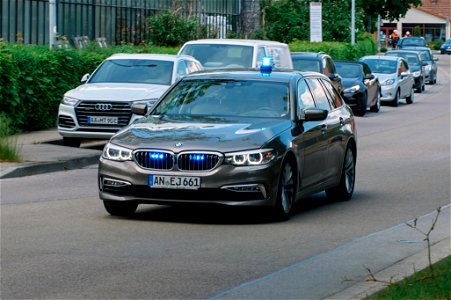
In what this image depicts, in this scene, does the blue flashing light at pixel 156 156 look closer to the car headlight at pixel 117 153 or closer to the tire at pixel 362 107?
the car headlight at pixel 117 153

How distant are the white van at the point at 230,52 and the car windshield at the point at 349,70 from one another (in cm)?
992

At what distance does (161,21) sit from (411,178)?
28.2 metres

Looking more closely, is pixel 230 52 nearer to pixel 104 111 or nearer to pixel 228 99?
pixel 104 111

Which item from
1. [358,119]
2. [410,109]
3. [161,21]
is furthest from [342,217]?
[161,21]

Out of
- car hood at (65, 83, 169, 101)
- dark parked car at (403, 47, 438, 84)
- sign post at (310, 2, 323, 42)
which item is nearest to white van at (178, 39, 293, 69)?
car hood at (65, 83, 169, 101)

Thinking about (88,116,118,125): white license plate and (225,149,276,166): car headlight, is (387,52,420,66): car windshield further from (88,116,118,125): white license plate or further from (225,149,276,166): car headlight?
(225,149,276,166): car headlight

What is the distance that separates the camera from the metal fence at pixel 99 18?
129 ft

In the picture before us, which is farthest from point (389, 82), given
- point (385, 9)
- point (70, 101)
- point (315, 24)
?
point (385, 9)

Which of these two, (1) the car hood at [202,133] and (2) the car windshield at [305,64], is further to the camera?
(2) the car windshield at [305,64]

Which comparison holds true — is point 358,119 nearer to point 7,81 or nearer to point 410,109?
point 410,109

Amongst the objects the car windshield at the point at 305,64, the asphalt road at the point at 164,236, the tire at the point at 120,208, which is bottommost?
the asphalt road at the point at 164,236

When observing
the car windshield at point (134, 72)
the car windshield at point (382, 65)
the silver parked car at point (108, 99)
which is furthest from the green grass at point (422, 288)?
the car windshield at point (382, 65)

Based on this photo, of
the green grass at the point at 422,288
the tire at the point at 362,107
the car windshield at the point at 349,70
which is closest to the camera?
the green grass at the point at 422,288

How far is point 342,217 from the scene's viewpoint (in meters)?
13.5
